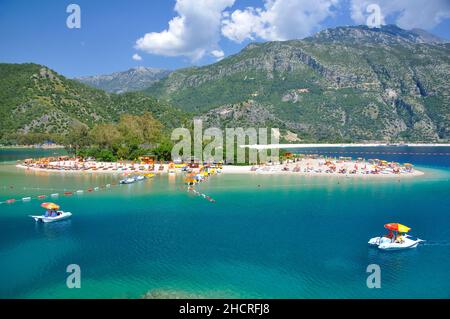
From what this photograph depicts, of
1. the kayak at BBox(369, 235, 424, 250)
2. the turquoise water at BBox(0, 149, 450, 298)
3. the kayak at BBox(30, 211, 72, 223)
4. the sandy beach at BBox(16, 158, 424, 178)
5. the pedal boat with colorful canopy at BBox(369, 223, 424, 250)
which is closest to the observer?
the turquoise water at BBox(0, 149, 450, 298)

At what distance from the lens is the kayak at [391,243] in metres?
33.0

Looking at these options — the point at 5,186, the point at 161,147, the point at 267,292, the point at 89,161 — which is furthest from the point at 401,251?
the point at 89,161

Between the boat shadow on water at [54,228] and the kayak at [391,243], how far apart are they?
28969mm

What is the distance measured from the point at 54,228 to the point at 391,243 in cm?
3238

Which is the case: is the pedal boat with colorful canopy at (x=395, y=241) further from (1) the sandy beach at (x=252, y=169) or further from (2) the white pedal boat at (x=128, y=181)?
(1) the sandy beach at (x=252, y=169)

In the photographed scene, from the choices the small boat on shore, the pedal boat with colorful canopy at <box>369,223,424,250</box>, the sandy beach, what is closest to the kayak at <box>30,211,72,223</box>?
the small boat on shore

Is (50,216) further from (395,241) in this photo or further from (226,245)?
(395,241)

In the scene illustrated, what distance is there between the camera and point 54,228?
39500 millimetres

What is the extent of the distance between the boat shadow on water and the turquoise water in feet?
0.54

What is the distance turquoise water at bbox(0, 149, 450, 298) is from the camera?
2542 centimetres

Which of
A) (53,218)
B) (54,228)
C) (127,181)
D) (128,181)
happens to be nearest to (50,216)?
(53,218)

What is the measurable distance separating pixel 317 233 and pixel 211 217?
12337mm

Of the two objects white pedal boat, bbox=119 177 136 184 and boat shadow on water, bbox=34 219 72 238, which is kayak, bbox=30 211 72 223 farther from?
white pedal boat, bbox=119 177 136 184
